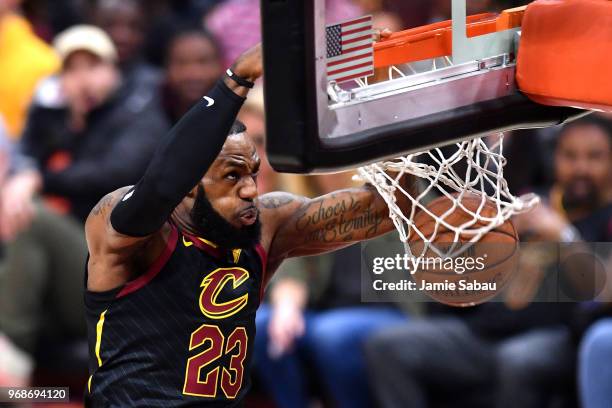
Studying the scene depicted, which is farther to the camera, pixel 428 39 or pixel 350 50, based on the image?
pixel 428 39

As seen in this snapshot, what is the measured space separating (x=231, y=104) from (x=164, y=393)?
103 cm

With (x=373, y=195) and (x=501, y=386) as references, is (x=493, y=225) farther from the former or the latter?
(x=501, y=386)

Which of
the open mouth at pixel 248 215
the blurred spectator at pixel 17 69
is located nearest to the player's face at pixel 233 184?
the open mouth at pixel 248 215

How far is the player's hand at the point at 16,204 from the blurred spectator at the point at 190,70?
907 millimetres

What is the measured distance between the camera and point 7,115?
27.2 ft

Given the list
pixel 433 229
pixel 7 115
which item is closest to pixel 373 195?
pixel 433 229

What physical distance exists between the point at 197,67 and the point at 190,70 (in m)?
0.05

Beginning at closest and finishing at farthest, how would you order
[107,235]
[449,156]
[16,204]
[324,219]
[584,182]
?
[107,235] → [449,156] → [324,219] → [584,182] → [16,204]

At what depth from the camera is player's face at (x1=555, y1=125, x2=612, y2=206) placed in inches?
266

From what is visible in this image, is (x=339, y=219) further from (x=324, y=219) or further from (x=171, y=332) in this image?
(x=171, y=332)

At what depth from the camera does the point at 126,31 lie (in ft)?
27.1

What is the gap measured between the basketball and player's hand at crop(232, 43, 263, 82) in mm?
957

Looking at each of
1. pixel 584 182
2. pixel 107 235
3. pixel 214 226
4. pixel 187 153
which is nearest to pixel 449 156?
pixel 214 226

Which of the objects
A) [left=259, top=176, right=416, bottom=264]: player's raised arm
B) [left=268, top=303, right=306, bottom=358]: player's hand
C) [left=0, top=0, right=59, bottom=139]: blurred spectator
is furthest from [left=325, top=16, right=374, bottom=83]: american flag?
[left=0, top=0, right=59, bottom=139]: blurred spectator
